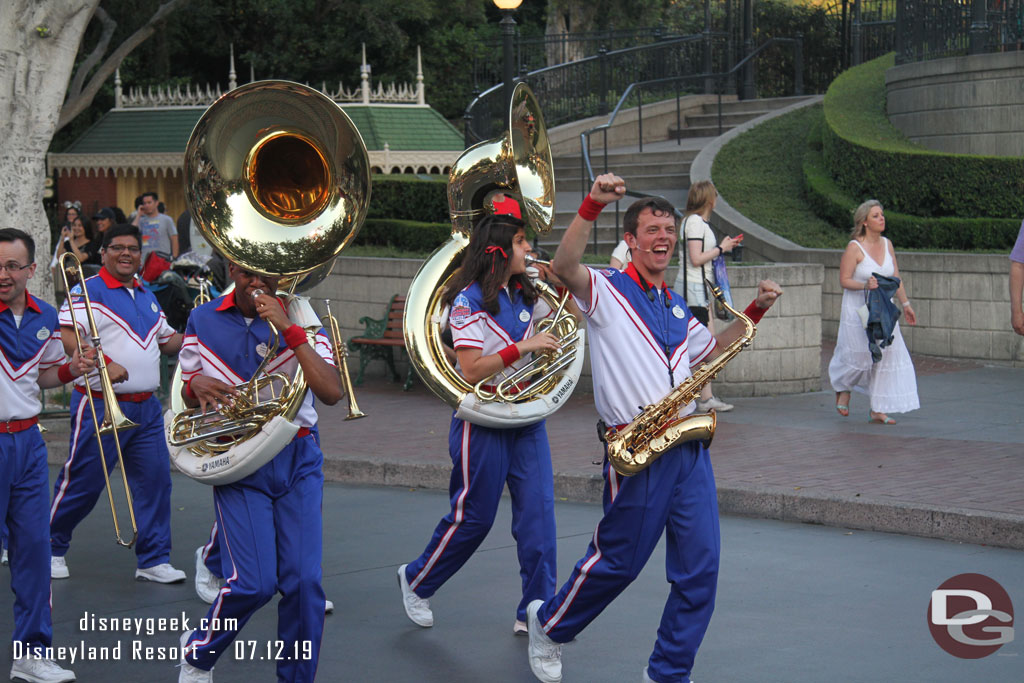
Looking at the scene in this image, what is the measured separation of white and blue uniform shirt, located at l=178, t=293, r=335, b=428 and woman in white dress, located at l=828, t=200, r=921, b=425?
637 cm

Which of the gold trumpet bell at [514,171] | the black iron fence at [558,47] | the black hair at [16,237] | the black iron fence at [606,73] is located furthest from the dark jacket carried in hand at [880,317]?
the black iron fence at [558,47]

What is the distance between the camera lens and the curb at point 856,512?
24.1ft

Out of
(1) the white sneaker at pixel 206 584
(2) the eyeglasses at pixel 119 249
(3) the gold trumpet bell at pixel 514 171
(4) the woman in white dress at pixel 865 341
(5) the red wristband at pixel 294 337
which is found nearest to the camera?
(5) the red wristband at pixel 294 337

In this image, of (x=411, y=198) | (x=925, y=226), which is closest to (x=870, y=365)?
(x=925, y=226)

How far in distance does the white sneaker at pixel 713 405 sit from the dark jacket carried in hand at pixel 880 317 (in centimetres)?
137

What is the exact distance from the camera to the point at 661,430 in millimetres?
4996

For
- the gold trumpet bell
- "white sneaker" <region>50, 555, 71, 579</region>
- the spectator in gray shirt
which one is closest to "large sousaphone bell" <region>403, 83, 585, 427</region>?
the gold trumpet bell

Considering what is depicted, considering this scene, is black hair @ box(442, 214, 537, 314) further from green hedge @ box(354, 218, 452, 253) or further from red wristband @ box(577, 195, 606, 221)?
green hedge @ box(354, 218, 452, 253)

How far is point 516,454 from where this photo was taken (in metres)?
5.93

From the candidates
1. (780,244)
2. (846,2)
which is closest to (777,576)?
(780,244)

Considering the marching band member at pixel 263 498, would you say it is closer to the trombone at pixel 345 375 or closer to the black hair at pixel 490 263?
the trombone at pixel 345 375

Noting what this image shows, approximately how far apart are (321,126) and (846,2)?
22.8m

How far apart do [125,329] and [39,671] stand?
2.12 meters

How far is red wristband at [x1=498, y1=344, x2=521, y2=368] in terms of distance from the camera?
5664mm
